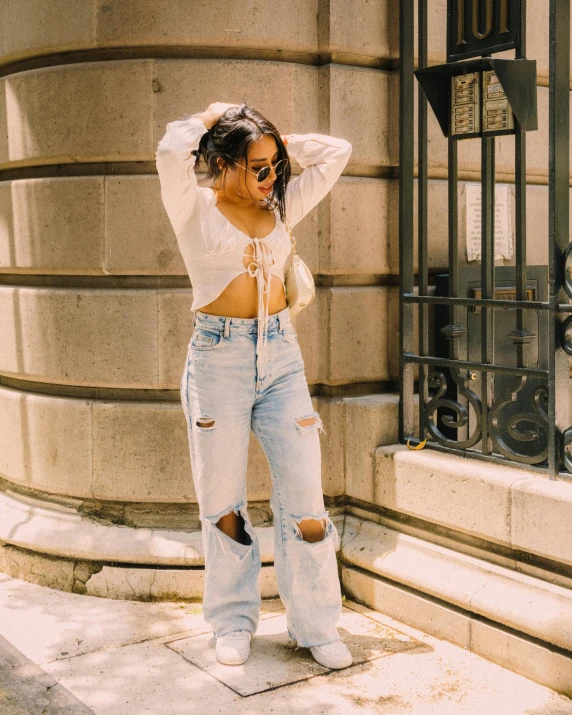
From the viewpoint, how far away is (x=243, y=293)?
165 inches

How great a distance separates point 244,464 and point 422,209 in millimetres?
1598

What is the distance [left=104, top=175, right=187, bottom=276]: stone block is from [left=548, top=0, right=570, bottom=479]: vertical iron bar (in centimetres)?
186

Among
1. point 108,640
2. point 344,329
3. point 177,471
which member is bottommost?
point 108,640

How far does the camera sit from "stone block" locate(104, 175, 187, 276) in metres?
5.14

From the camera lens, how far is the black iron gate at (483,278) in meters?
4.26

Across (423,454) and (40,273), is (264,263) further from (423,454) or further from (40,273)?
(40,273)

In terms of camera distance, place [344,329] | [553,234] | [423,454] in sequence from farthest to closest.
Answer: [344,329], [423,454], [553,234]

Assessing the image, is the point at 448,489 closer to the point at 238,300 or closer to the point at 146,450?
the point at 238,300

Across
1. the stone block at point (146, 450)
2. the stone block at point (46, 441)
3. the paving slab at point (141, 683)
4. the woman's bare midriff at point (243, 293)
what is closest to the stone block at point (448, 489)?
the stone block at point (146, 450)

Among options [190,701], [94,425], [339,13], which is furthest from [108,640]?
[339,13]

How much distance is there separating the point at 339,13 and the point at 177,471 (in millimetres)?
2435

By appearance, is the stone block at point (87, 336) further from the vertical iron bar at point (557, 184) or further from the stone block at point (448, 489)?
the vertical iron bar at point (557, 184)

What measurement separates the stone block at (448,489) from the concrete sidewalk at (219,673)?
53 centimetres

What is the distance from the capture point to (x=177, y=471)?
17.2ft
